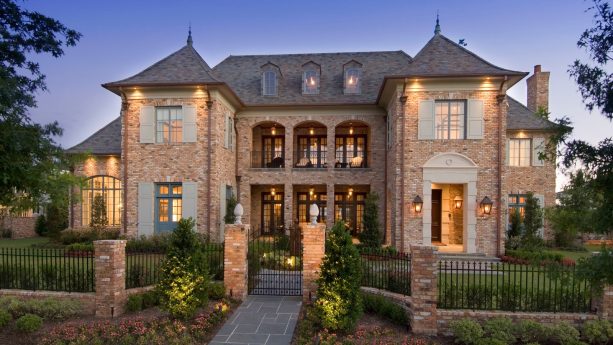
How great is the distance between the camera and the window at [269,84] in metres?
19.4

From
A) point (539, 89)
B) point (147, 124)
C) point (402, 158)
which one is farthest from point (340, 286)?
point (539, 89)

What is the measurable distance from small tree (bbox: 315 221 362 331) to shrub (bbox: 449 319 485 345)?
1.95m

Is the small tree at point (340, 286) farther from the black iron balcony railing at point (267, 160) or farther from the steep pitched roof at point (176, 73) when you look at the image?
the black iron balcony railing at point (267, 160)

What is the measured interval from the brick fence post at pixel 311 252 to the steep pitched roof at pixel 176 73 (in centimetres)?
941

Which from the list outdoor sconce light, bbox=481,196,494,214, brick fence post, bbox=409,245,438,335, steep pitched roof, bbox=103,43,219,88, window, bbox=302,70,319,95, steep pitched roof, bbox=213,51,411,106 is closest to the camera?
brick fence post, bbox=409,245,438,335

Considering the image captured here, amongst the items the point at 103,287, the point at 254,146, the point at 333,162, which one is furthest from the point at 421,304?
the point at 254,146

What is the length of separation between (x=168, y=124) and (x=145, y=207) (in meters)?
3.94

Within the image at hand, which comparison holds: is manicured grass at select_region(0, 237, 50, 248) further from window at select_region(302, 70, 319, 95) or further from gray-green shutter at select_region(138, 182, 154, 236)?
window at select_region(302, 70, 319, 95)

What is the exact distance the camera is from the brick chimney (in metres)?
20.1

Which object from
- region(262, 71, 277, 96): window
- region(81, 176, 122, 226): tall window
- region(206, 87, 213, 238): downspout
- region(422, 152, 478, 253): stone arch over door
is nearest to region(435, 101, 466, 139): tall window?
region(422, 152, 478, 253): stone arch over door

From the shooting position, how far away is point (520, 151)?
60.2 ft

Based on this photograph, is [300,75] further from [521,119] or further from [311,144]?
[521,119]

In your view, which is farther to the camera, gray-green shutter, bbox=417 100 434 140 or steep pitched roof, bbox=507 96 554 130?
steep pitched roof, bbox=507 96 554 130

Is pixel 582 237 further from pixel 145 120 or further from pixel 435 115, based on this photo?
pixel 145 120
